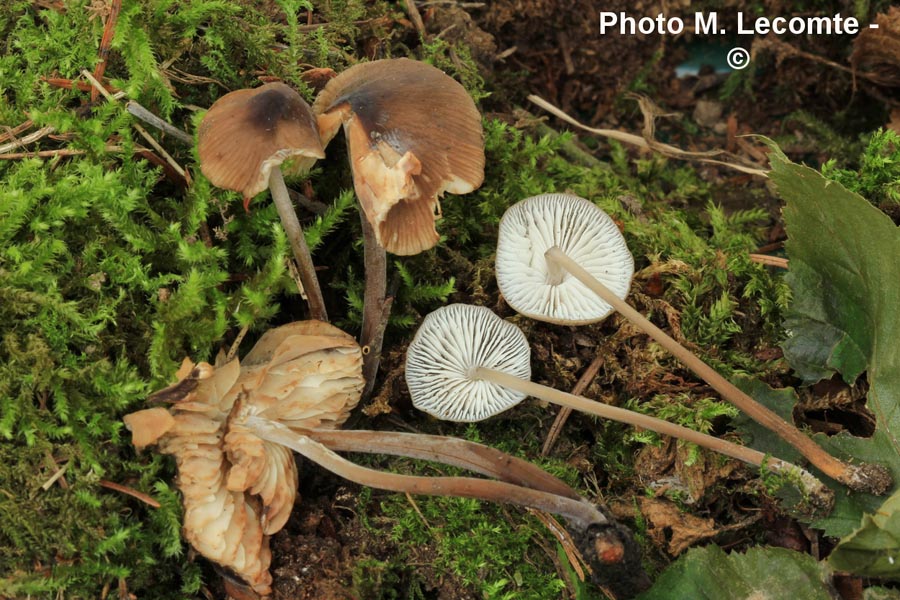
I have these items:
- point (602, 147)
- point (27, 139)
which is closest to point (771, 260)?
point (602, 147)

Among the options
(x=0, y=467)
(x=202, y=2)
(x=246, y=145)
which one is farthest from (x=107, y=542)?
(x=202, y=2)

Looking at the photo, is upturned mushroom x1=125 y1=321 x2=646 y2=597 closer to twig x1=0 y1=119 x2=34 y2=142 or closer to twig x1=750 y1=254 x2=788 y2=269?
twig x1=0 y1=119 x2=34 y2=142

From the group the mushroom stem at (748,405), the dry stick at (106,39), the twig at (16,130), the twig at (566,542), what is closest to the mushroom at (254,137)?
the dry stick at (106,39)

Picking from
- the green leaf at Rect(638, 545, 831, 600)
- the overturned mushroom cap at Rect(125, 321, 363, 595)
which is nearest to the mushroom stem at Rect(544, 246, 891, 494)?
the green leaf at Rect(638, 545, 831, 600)

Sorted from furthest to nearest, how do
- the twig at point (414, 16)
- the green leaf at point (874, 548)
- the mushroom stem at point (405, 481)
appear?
the twig at point (414, 16) → the mushroom stem at point (405, 481) → the green leaf at point (874, 548)

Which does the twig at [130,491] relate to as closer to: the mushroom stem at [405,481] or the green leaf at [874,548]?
the mushroom stem at [405,481]

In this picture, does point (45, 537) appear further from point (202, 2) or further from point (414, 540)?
point (202, 2)

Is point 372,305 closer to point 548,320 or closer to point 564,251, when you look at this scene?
point 548,320
